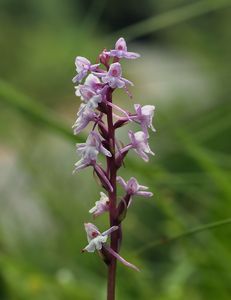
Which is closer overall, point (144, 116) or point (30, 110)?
point (144, 116)

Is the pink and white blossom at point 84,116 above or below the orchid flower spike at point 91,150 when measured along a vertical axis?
above

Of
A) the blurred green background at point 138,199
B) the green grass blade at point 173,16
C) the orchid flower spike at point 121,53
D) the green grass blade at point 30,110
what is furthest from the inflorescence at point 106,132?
the green grass blade at point 173,16

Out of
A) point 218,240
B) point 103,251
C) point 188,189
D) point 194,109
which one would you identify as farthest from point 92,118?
point 194,109

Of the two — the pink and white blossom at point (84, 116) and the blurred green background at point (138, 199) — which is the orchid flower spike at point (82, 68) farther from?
the blurred green background at point (138, 199)

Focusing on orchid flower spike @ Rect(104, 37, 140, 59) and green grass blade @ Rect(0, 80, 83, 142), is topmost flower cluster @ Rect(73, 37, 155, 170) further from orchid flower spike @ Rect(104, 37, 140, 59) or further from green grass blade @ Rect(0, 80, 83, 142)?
green grass blade @ Rect(0, 80, 83, 142)

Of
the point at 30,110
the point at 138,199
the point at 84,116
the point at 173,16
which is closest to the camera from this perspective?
the point at 84,116

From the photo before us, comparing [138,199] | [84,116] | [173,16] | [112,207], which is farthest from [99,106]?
[138,199]

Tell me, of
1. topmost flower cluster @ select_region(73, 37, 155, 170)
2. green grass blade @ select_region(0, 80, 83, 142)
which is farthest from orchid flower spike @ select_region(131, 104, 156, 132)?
green grass blade @ select_region(0, 80, 83, 142)

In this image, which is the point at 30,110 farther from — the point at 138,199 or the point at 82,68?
the point at 138,199

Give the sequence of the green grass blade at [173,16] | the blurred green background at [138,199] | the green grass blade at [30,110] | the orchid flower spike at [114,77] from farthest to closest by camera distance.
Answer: the green grass blade at [173,16] → the blurred green background at [138,199] → the green grass blade at [30,110] → the orchid flower spike at [114,77]
